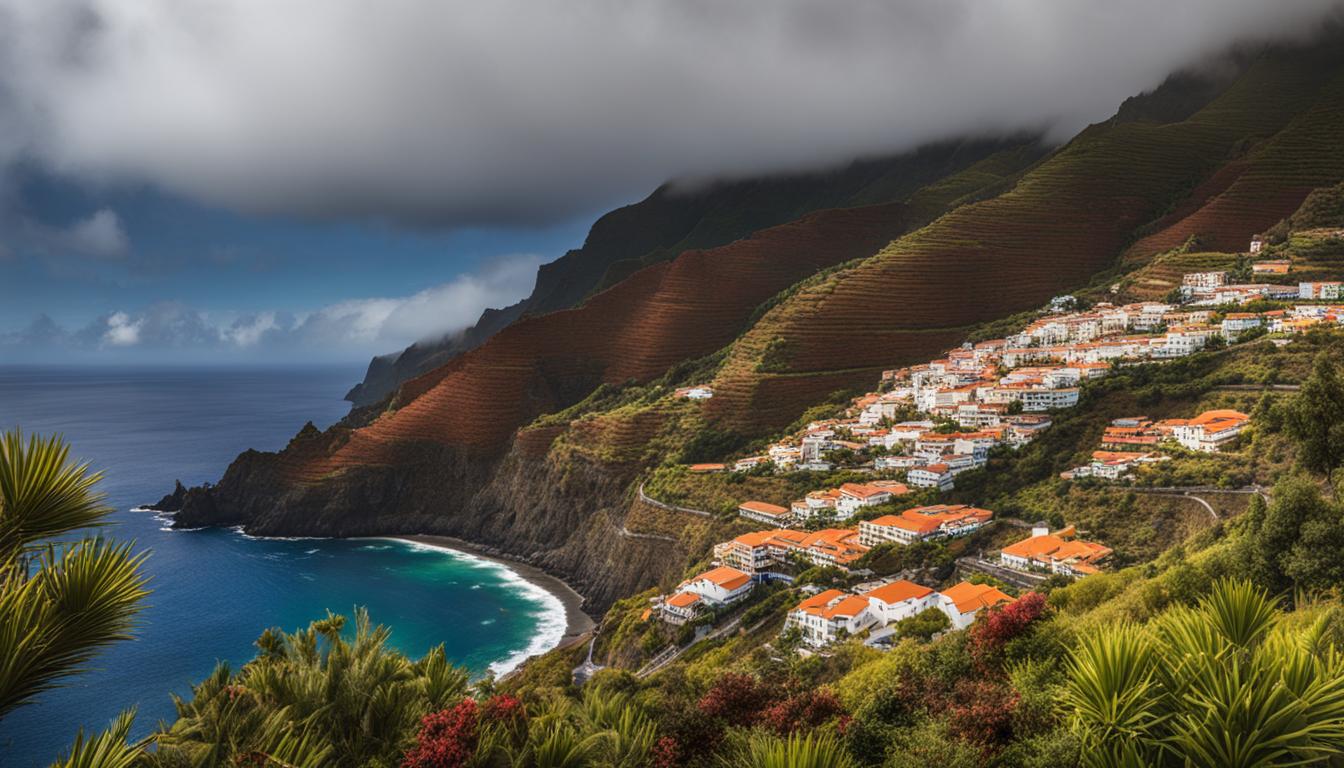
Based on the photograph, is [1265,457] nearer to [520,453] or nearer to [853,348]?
[853,348]

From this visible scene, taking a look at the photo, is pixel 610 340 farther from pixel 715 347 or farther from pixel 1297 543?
pixel 1297 543

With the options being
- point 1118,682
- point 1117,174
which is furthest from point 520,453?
point 1117,174

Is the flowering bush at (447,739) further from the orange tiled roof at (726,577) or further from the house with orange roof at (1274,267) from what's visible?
the house with orange roof at (1274,267)

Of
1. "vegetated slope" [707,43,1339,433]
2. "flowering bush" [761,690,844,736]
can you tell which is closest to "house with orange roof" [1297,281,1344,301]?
"vegetated slope" [707,43,1339,433]

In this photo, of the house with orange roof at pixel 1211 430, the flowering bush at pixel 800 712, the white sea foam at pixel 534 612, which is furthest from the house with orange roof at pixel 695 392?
the flowering bush at pixel 800 712

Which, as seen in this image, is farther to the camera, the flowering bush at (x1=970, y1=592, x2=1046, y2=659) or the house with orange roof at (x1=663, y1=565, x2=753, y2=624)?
the house with orange roof at (x1=663, y1=565, x2=753, y2=624)

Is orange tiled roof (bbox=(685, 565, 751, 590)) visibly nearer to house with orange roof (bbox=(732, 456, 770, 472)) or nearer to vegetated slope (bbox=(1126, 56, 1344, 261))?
house with orange roof (bbox=(732, 456, 770, 472))
